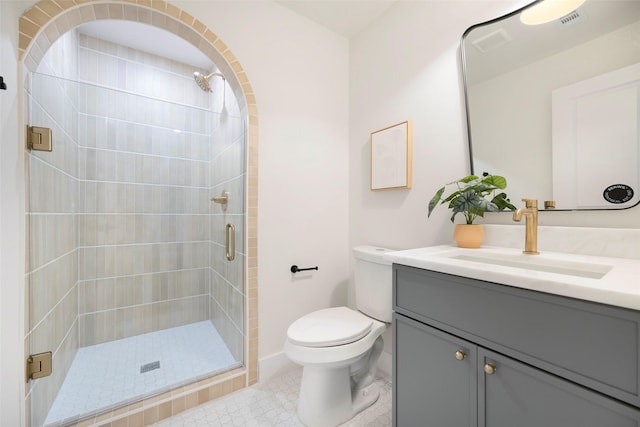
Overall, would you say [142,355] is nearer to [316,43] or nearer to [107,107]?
[107,107]

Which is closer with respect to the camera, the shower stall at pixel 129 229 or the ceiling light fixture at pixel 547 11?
the ceiling light fixture at pixel 547 11

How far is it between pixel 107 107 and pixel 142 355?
1905 millimetres

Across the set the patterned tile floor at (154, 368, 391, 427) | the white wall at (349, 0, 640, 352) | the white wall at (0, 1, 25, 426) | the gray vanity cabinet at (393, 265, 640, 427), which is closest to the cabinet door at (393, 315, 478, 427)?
the gray vanity cabinet at (393, 265, 640, 427)

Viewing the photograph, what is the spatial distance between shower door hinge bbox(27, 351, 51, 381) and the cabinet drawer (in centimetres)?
162

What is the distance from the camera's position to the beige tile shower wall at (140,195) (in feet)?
6.71

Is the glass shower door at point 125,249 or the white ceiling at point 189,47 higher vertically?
the white ceiling at point 189,47

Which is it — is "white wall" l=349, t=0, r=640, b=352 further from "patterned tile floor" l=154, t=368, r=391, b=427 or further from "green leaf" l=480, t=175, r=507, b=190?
"patterned tile floor" l=154, t=368, r=391, b=427

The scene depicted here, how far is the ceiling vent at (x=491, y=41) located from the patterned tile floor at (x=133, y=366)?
2257 mm

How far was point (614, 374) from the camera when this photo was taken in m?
0.58

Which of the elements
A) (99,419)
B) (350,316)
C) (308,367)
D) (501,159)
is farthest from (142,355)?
(501,159)

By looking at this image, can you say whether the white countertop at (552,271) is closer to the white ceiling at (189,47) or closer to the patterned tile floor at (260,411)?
the patterned tile floor at (260,411)

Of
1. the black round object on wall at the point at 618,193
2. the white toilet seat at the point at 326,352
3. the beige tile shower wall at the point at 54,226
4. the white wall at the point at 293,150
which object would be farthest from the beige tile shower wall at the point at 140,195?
the black round object on wall at the point at 618,193

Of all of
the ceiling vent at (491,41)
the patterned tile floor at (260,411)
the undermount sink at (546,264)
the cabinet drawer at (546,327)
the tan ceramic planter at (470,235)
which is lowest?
the patterned tile floor at (260,411)

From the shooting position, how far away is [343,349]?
1.24 meters
